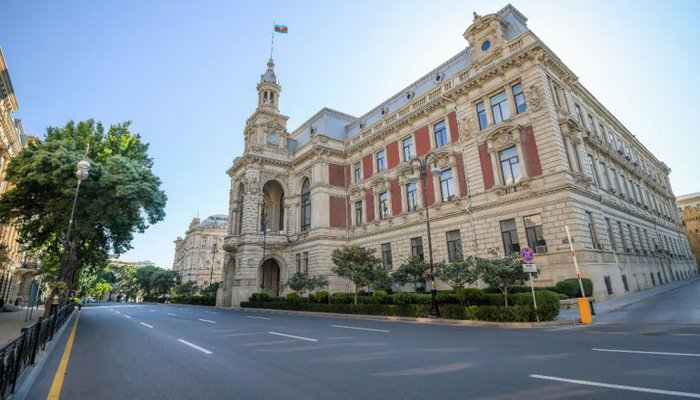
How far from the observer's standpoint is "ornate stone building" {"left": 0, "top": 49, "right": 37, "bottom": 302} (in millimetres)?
23483

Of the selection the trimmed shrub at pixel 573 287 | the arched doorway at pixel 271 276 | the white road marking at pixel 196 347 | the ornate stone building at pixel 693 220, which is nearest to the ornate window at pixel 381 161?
the trimmed shrub at pixel 573 287

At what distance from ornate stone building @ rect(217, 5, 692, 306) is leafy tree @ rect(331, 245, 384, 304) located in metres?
6.29

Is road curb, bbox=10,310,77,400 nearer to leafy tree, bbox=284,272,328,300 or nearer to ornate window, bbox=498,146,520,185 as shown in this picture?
leafy tree, bbox=284,272,328,300

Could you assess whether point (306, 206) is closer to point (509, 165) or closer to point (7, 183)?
point (509, 165)

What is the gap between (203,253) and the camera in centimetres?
8669

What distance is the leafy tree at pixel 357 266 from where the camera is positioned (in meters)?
22.8

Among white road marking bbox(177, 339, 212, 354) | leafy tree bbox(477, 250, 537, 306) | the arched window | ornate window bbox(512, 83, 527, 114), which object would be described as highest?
ornate window bbox(512, 83, 527, 114)

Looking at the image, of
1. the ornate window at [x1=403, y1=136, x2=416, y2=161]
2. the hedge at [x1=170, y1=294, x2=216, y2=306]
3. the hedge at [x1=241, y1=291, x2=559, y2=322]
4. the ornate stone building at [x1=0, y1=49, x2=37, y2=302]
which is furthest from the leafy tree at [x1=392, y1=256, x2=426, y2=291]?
the hedge at [x1=170, y1=294, x2=216, y2=306]

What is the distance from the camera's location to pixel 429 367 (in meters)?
6.58

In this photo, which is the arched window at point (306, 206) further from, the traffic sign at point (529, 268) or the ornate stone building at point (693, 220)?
the ornate stone building at point (693, 220)

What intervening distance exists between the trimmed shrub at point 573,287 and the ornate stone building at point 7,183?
33.9 meters

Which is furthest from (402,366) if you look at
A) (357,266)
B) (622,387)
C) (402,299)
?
(357,266)

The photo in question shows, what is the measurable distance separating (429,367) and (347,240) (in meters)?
30.2

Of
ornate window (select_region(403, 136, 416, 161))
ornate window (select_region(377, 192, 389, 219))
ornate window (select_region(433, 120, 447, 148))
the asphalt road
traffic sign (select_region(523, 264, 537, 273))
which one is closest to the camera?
the asphalt road
